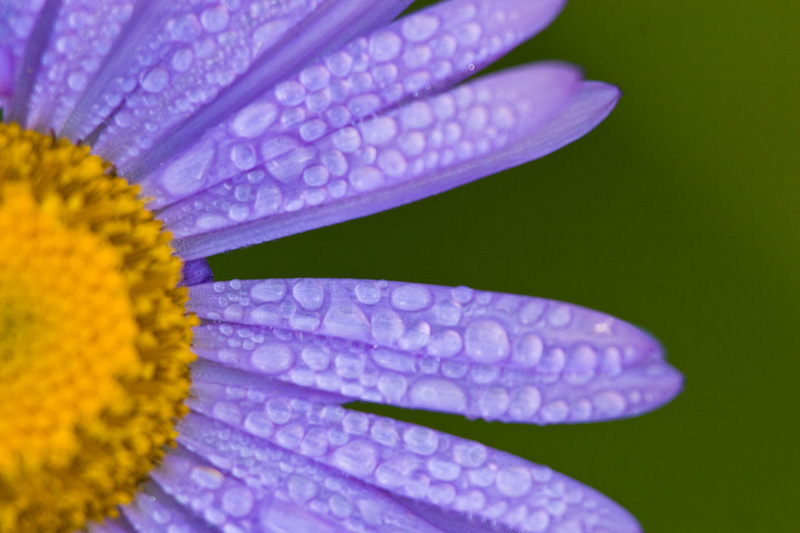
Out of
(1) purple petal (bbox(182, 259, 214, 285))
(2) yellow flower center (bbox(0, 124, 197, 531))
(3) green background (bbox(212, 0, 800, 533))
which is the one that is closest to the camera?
(2) yellow flower center (bbox(0, 124, 197, 531))

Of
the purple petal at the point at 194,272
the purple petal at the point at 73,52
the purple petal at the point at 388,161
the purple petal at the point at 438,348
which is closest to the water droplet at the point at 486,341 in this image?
the purple petal at the point at 438,348

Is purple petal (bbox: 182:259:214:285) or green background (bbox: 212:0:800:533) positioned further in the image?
green background (bbox: 212:0:800:533)

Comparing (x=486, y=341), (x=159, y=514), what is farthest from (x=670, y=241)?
(x=159, y=514)

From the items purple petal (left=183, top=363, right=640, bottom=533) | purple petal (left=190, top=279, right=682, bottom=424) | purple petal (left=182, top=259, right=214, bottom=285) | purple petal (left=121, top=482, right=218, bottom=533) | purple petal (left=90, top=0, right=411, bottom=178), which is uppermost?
purple petal (left=90, top=0, right=411, bottom=178)

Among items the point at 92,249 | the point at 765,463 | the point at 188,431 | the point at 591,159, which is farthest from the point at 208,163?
the point at 765,463

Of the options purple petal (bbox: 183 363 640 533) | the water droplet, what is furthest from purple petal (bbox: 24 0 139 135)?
the water droplet

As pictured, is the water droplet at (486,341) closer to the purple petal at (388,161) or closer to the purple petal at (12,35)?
the purple petal at (388,161)

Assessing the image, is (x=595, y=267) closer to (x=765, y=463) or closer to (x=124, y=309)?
(x=765, y=463)

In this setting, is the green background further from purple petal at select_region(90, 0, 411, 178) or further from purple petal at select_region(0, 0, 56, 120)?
purple petal at select_region(0, 0, 56, 120)
